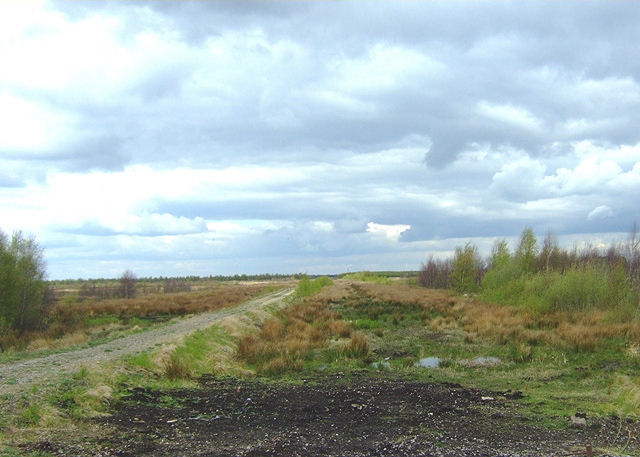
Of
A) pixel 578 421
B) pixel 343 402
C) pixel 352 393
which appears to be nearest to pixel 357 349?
pixel 352 393

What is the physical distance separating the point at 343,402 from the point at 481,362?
299 inches

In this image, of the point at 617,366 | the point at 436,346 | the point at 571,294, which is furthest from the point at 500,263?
the point at 617,366

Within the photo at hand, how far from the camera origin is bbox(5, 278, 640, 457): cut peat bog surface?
8602mm

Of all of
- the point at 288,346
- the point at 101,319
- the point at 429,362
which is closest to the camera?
the point at 429,362

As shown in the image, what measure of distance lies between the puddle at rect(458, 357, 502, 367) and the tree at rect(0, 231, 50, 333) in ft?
98.3

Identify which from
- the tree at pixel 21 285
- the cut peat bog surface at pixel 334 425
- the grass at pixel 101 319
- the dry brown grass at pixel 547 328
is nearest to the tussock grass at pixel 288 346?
the cut peat bog surface at pixel 334 425

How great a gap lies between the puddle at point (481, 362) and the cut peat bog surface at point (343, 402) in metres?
0.03

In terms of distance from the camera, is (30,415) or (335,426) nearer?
(30,415)

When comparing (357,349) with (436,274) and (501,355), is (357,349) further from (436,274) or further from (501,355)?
(436,274)

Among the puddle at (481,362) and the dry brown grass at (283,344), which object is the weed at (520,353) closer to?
the puddle at (481,362)

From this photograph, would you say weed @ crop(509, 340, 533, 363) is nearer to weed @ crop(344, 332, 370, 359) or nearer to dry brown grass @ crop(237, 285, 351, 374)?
weed @ crop(344, 332, 370, 359)

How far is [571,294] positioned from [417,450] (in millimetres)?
31958

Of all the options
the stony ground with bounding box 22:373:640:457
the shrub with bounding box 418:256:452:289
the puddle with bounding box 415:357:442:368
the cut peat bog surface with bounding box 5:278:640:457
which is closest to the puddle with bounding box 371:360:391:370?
the cut peat bog surface with bounding box 5:278:640:457

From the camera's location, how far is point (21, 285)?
3953 cm
